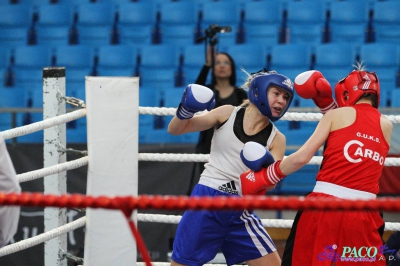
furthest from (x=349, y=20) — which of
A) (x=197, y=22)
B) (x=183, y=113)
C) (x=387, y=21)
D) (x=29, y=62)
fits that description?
(x=183, y=113)

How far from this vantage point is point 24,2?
24.6 ft

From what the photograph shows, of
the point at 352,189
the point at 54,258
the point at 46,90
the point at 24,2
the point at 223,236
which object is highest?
the point at 24,2

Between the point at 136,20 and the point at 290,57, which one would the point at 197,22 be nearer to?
the point at 136,20

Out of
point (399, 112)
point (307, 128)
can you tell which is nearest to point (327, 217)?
point (399, 112)

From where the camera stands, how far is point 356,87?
254 cm

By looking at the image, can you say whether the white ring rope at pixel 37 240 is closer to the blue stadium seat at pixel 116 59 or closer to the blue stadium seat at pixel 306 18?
the blue stadium seat at pixel 116 59

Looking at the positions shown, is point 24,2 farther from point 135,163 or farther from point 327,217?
point 327,217

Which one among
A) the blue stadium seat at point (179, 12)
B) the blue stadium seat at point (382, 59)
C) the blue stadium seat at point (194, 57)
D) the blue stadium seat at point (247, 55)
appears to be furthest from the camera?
the blue stadium seat at point (179, 12)

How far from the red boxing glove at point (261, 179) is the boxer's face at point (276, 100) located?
299mm

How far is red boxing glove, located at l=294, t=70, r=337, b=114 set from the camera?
2.59 meters

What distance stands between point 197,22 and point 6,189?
5336 millimetres

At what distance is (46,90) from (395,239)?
1.96 metres

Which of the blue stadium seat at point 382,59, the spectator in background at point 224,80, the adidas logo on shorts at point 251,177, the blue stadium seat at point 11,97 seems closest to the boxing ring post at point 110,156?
the adidas logo on shorts at point 251,177

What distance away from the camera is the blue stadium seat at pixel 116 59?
22.2 feet
